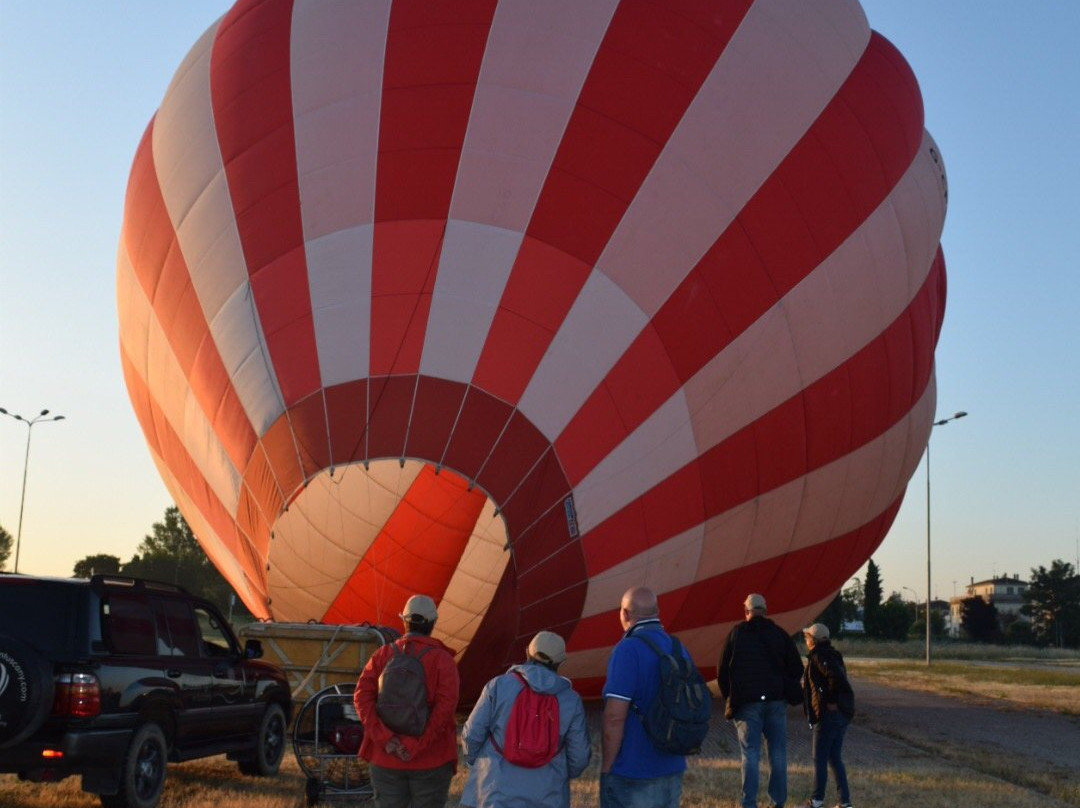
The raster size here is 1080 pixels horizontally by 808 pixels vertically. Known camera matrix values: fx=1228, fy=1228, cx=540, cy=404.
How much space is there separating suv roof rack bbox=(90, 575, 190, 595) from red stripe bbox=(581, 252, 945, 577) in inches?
111

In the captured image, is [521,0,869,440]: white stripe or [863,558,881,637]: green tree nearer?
[521,0,869,440]: white stripe

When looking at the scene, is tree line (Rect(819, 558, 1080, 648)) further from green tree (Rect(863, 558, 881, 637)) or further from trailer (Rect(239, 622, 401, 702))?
trailer (Rect(239, 622, 401, 702))

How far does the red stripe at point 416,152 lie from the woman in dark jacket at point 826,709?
336 cm

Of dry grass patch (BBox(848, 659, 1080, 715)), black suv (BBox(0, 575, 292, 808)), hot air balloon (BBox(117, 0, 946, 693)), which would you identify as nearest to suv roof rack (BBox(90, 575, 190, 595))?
black suv (BBox(0, 575, 292, 808))

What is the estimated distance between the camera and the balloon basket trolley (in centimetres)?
676

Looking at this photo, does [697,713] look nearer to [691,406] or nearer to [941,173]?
[691,406]

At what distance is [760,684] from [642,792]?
2505 millimetres

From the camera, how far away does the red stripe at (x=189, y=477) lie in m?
9.86

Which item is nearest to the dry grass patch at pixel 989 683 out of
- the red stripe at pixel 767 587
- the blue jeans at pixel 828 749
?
the red stripe at pixel 767 587

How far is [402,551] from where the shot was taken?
1353 centimetres

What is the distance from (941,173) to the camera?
12.1 metres

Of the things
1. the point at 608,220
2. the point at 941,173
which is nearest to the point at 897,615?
the point at 941,173

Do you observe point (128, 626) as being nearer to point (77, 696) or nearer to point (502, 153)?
point (77, 696)

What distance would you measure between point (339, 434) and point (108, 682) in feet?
8.97
